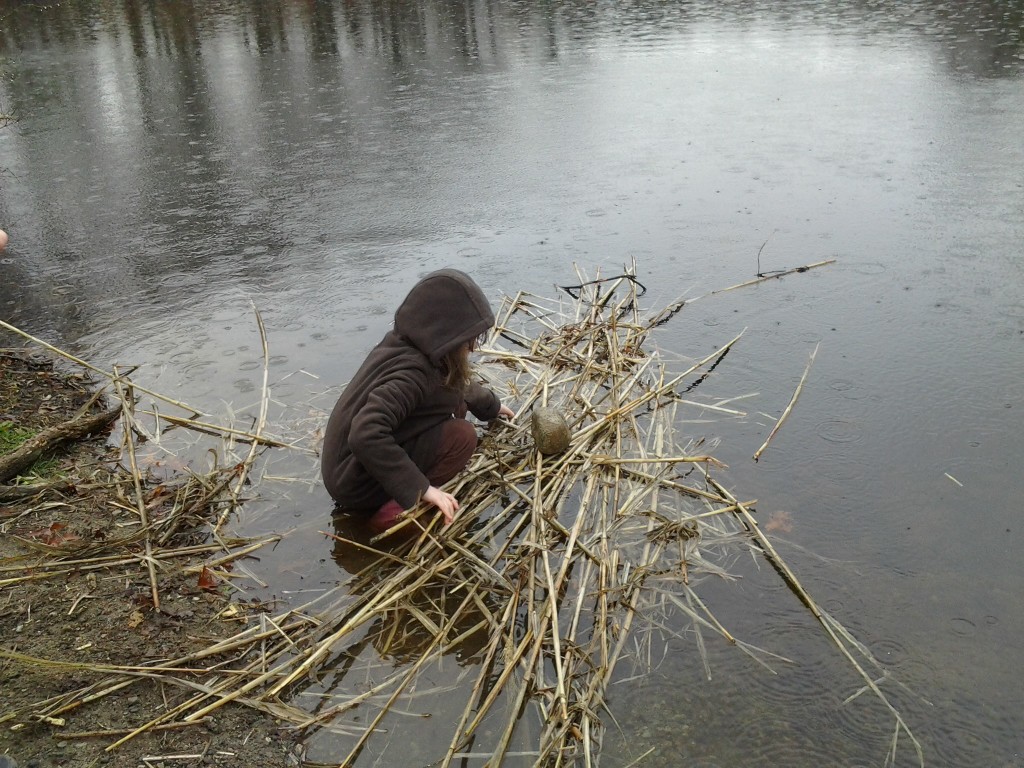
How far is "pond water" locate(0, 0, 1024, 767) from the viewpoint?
10.6ft

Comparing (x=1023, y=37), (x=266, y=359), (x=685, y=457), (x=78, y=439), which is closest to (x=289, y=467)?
(x=266, y=359)

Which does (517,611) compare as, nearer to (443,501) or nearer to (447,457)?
(443,501)

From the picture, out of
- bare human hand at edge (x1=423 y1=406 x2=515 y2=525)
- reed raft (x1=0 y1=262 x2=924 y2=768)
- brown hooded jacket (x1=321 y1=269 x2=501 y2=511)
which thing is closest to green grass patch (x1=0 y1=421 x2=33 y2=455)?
reed raft (x1=0 y1=262 x2=924 y2=768)

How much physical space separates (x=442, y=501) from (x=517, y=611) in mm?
551

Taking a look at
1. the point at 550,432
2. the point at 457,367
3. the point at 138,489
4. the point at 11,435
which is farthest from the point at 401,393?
the point at 11,435

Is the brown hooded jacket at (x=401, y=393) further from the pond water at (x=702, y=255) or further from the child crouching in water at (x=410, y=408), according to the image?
the pond water at (x=702, y=255)

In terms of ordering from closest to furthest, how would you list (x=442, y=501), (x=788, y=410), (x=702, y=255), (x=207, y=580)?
(x=207, y=580) < (x=442, y=501) < (x=788, y=410) < (x=702, y=255)

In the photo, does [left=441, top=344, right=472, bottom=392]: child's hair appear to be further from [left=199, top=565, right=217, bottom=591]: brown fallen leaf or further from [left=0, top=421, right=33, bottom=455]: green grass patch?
[left=0, top=421, right=33, bottom=455]: green grass patch

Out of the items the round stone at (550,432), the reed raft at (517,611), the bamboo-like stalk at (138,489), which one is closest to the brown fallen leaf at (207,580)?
the bamboo-like stalk at (138,489)

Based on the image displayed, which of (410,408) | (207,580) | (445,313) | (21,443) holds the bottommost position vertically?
(207,580)

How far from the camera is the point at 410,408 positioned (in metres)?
3.72

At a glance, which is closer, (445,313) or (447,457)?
(445,313)

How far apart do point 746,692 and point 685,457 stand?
1.25 m

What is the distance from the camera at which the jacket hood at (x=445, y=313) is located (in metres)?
3.61
